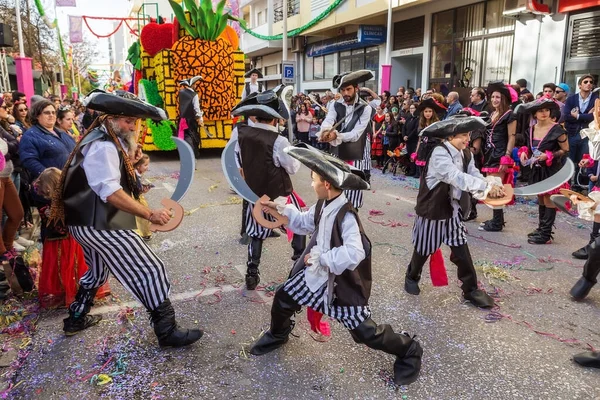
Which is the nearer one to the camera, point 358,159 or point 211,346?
point 211,346

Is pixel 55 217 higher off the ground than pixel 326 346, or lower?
higher

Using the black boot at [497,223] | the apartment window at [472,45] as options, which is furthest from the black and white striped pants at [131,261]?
the apartment window at [472,45]

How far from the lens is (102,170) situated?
2.93 metres

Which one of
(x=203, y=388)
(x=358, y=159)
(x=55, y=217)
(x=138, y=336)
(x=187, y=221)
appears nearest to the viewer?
(x=203, y=388)

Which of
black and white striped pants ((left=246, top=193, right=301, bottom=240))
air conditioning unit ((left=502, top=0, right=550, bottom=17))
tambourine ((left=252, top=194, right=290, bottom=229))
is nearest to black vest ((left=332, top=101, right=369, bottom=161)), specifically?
black and white striped pants ((left=246, top=193, right=301, bottom=240))

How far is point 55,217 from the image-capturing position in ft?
10.7

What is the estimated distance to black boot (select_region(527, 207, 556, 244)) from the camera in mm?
5691

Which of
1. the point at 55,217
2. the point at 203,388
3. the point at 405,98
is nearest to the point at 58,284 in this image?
the point at 55,217

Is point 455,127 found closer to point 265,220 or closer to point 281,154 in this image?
point 281,154

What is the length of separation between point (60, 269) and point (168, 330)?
1.31 m

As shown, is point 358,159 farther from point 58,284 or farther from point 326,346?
point 58,284

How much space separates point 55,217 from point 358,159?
3.76m

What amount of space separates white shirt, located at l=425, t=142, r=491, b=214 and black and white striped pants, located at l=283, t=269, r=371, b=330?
133 centimetres

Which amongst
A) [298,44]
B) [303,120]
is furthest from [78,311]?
[298,44]
